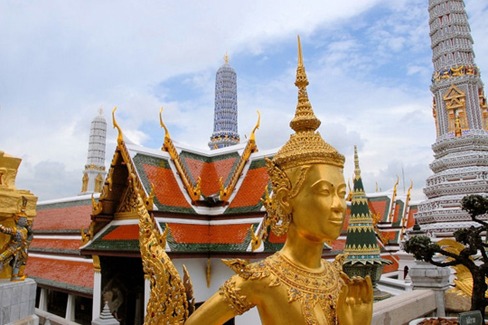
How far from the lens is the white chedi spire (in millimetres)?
37312

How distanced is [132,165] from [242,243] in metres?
3.82

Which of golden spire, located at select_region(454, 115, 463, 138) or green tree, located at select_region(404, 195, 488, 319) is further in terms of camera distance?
golden spire, located at select_region(454, 115, 463, 138)

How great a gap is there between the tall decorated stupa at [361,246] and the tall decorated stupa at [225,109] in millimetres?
21981

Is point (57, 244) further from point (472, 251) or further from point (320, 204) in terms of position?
point (320, 204)

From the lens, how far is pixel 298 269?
2.60 m

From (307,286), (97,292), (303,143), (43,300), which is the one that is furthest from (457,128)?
(43,300)

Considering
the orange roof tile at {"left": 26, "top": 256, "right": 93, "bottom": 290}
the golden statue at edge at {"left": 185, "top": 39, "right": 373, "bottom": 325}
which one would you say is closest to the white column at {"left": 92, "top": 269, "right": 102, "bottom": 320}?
the orange roof tile at {"left": 26, "top": 256, "right": 93, "bottom": 290}

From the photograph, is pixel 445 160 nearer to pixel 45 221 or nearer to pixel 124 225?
pixel 124 225

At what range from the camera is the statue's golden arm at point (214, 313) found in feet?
8.02

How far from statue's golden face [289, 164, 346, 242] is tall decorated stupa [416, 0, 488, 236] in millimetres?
15472

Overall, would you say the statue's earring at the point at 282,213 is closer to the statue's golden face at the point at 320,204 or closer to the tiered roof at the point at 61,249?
the statue's golden face at the point at 320,204

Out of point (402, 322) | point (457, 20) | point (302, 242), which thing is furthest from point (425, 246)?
point (457, 20)

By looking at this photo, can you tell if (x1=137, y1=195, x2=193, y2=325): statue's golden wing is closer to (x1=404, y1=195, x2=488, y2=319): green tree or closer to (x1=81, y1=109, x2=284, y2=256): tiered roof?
(x1=404, y1=195, x2=488, y2=319): green tree

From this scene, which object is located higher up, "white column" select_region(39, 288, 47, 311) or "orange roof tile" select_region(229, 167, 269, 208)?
"orange roof tile" select_region(229, 167, 269, 208)
